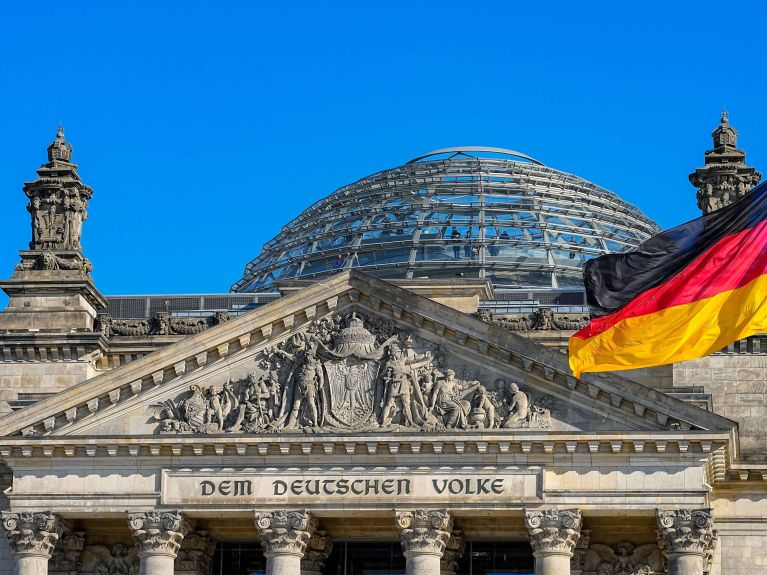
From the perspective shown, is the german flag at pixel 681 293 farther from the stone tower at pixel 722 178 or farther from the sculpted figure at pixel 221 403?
the stone tower at pixel 722 178

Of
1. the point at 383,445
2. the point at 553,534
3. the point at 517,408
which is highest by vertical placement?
the point at 517,408

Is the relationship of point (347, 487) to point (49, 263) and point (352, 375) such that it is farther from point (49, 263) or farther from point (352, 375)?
point (49, 263)

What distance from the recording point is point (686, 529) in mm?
70750

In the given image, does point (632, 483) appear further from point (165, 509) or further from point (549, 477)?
point (165, 509)

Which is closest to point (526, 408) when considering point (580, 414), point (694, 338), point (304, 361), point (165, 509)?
point (580, 414)

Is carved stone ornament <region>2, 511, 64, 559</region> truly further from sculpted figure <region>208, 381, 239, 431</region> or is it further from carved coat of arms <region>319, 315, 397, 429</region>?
carved coat of arms <region>319, 315, 397, 429</region>

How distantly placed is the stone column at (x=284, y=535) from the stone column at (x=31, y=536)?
6731 mm

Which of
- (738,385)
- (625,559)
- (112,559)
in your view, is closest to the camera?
(625,559)

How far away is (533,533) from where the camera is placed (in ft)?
234

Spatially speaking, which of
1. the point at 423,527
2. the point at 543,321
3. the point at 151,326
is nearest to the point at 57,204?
the point at 151,326

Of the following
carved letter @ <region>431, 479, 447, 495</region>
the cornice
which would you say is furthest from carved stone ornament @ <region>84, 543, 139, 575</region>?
carved letter @ <region>431, 479, 447, 495</region>

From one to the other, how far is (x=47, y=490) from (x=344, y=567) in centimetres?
1032

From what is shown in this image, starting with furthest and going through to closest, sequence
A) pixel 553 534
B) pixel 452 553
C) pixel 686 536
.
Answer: pixel 452 553, pixel 553 534, pixel 686 536

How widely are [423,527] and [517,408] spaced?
473 cm
